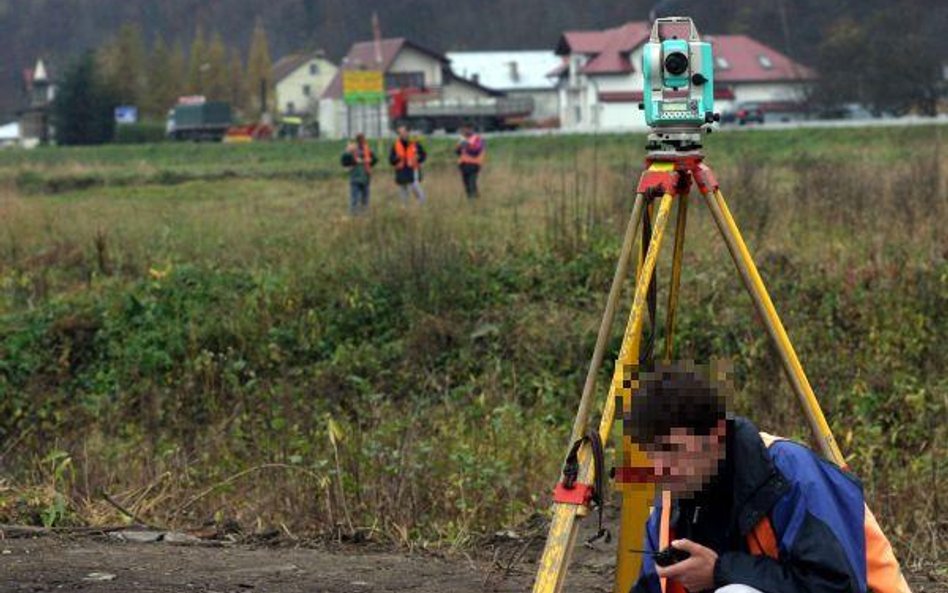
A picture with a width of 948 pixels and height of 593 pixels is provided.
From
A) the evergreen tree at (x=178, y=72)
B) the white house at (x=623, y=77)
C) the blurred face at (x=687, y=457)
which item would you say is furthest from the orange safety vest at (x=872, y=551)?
the evergreen tree at (x=178, y=72)

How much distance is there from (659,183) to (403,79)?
82.9 meters

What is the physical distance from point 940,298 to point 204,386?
6.29 m

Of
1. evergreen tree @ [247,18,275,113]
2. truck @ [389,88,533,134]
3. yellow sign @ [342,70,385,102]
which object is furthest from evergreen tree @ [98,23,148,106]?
yellow sign @ [342,70,385,102]

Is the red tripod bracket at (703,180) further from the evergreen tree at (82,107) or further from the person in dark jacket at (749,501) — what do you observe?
the evergreen tree at (82,107)

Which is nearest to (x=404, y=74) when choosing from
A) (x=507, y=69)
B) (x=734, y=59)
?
(x=507, y=69)

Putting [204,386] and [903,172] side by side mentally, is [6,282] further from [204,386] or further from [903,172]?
[903,172]

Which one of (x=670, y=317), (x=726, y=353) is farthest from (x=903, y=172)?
(x=670, y=317)

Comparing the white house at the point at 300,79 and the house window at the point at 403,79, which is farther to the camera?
the white house at the point at 300,79

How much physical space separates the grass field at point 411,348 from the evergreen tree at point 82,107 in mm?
54161

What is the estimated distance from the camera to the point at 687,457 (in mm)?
3271

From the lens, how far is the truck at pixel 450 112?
66.2 m

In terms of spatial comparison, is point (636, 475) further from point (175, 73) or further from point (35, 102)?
point (175, 73)

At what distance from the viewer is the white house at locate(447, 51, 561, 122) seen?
9044 cm

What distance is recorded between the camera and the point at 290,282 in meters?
14.3
